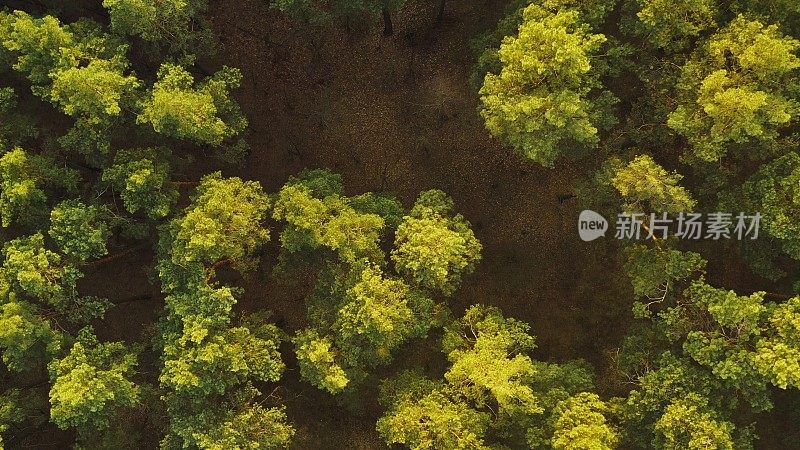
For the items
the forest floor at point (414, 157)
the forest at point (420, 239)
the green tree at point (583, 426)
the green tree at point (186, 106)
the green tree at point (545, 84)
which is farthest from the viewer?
the forest floor at point (414, 157)

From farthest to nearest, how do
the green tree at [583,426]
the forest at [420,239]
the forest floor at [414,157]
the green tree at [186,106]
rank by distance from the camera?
the forest floor at [414,157], the green tree at [186,106], the green tree at [583,426], the forest at [420,239]

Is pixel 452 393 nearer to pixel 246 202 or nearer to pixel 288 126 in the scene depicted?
pixel 246 202

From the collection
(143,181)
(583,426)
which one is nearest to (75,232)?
(143,181)

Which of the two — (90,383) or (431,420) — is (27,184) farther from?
(431,420)

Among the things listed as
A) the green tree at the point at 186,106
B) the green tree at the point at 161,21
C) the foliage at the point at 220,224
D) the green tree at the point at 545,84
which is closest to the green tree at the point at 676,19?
the green tree at the point at 545,84

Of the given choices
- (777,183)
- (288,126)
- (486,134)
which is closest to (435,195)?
(486,134)

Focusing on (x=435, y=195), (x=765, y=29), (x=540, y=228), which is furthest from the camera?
(x=540, y=228)

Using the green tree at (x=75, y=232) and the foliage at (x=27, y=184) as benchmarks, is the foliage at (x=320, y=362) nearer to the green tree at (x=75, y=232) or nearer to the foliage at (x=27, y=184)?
the green tree at (x=75, y=232)

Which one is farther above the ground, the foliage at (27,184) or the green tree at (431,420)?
the foliage at (27,184)

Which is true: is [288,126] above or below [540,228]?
above
